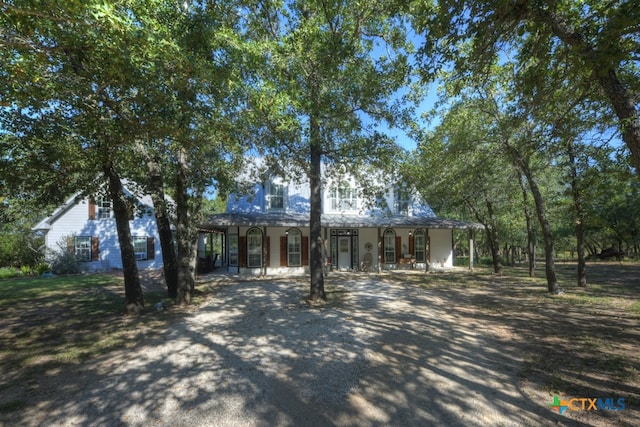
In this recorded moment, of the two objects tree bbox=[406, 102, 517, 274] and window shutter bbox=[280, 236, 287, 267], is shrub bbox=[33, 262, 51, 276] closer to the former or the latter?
window shutter bbox=[280, 236, 287, 267]

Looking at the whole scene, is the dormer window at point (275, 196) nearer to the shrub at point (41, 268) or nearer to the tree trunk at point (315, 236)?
the tree trunk at point (315, 236)

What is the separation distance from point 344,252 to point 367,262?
57.3 inches

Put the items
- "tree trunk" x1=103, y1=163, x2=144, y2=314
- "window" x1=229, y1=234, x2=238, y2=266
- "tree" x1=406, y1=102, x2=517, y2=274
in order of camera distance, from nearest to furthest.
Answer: "tree trunk" x1=103, y1=163, x2=144, y2=314 < "tree" x1=406, y1=102, x2=517, y2=274 < "window" x1=229, y1=234, x2=238, y2=266

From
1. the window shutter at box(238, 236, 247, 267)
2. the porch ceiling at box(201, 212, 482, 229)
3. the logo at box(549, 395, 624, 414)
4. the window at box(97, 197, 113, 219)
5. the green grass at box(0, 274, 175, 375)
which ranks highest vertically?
the window at box(97, 197, 113, 219)

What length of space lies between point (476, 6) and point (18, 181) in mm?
10467

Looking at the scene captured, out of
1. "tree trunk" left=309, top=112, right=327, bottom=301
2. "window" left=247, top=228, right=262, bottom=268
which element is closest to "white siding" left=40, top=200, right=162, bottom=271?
"window" left=247, top=228, right=262, bottom=268

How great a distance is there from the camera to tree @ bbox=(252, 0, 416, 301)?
24.9 feet

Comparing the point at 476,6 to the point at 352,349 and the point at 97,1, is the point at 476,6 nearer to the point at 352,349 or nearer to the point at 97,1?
the point at 97,1

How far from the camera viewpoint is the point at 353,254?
1873cm

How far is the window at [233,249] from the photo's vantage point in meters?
17.0

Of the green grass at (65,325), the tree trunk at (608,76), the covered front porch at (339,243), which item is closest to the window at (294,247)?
the covered front porch at (339,243)

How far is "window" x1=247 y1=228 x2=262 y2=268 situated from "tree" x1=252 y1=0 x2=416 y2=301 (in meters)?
7.17

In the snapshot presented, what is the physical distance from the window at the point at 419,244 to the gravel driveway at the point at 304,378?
12183 mm

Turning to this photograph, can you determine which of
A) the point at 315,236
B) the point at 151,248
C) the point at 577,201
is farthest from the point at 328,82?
the point at 151,248
